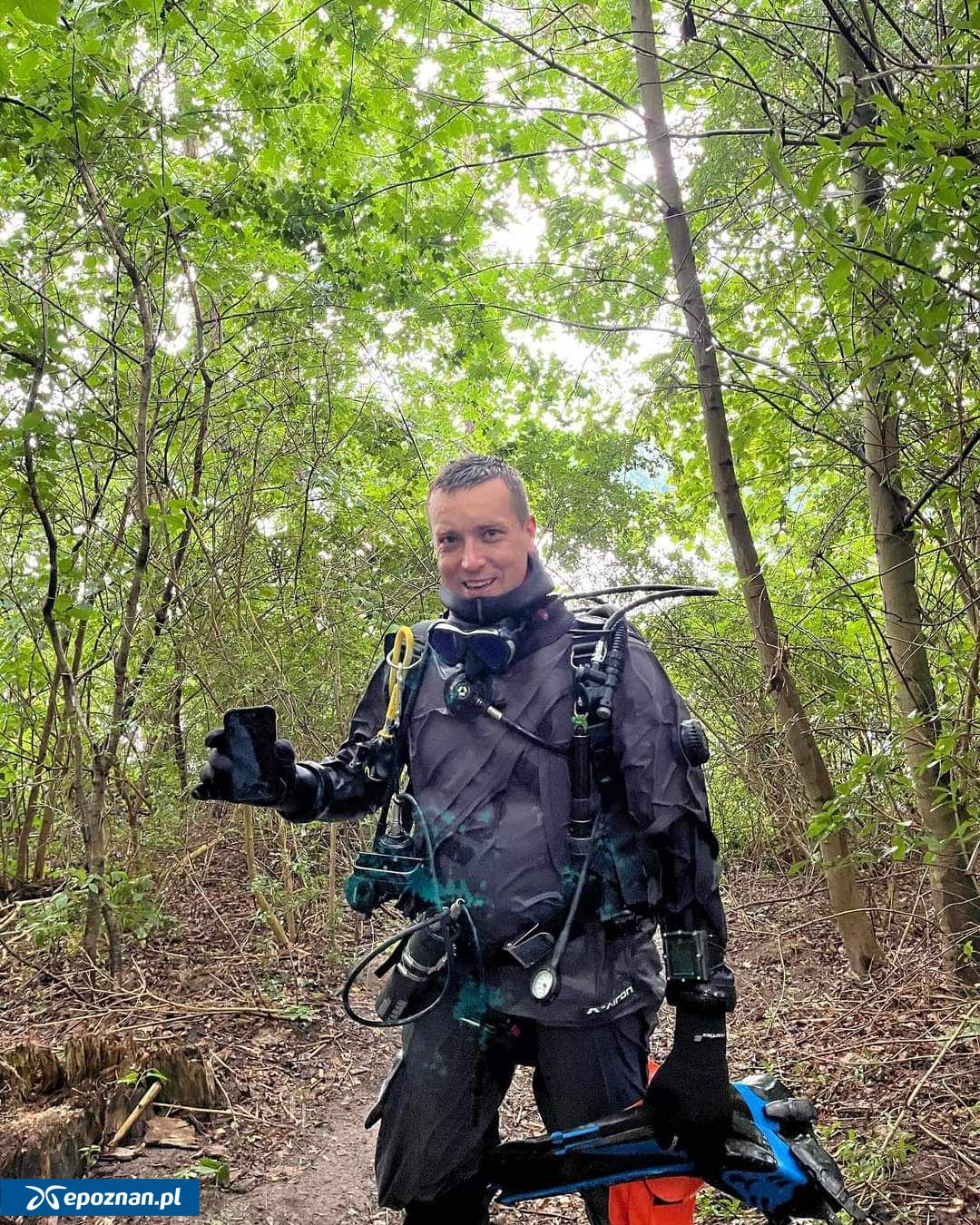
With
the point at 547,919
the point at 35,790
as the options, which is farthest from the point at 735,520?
the point at 35,790

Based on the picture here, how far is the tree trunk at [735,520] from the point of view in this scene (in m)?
3.86

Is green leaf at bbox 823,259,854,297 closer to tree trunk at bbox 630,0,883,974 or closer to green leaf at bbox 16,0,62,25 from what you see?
tree trunk at bbox 630,0,883,974

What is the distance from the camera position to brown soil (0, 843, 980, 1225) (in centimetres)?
287

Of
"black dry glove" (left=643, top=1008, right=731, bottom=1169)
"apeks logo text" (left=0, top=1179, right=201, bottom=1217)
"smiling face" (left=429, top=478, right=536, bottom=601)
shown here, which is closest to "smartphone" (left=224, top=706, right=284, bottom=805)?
"smiling face" (left=429, top=478, right=536, bottom=601)

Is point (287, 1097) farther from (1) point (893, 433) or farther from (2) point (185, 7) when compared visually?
(2) point (185, 7)

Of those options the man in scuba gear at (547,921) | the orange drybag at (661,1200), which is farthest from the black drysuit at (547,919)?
the orange drybag at (661,1200)

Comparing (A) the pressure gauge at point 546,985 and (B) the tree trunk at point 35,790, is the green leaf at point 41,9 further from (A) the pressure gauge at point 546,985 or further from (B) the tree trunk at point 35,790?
(B) the tree trunk at point 35,790

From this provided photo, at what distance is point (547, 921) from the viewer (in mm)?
1913

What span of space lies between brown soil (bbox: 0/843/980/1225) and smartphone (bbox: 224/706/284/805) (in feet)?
6.06

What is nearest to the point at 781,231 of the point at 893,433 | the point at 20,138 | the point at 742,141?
the point at 742,141

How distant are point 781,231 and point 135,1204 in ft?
16.4

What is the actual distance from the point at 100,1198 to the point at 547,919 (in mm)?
2112

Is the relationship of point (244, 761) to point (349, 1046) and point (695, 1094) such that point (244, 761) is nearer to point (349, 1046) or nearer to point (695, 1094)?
point (695, 1094)

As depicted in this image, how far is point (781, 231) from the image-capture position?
403cm
